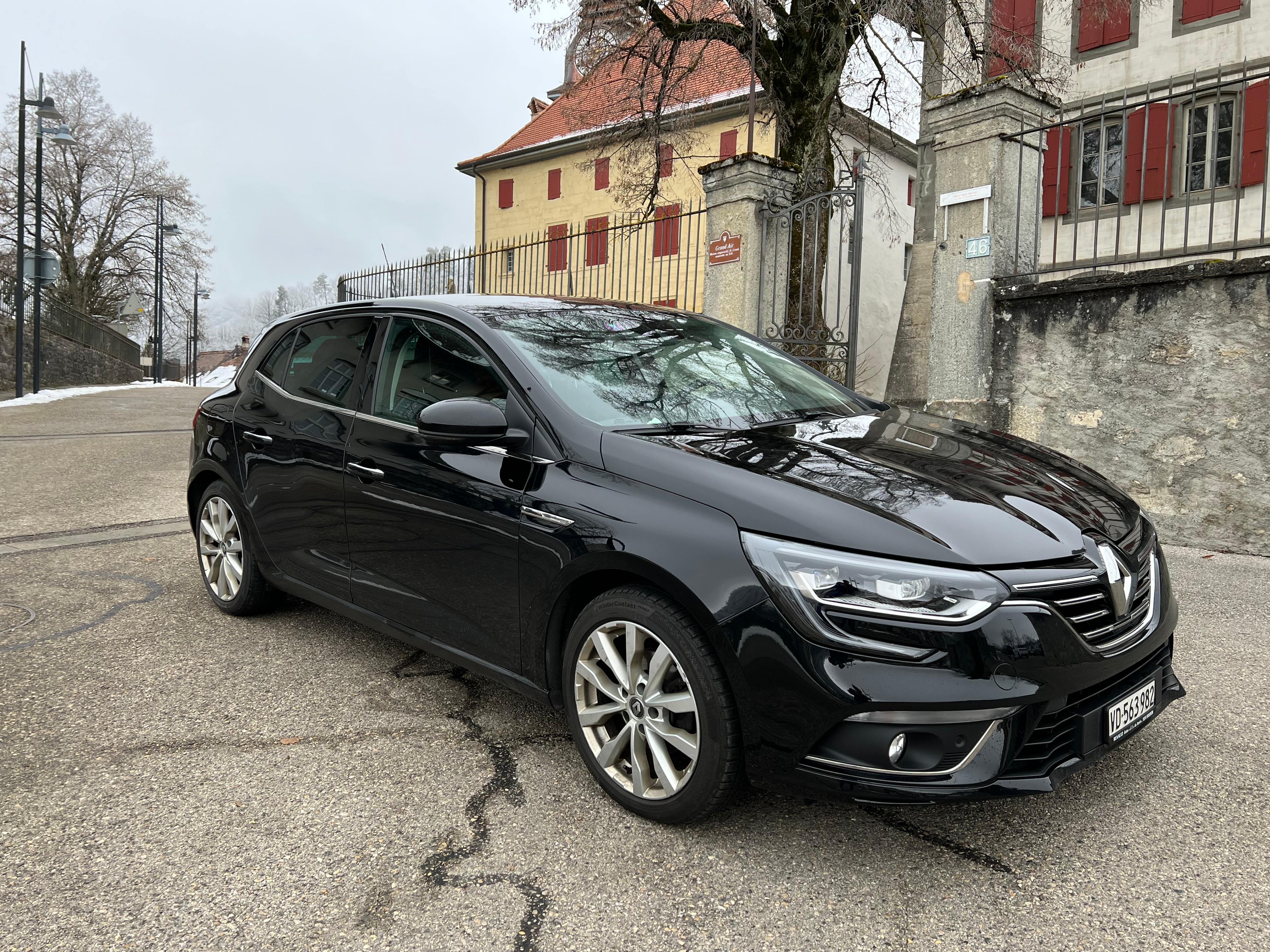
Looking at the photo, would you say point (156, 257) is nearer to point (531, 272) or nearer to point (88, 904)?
point (531, 272)

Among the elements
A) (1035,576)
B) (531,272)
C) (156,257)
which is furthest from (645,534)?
(156,257)

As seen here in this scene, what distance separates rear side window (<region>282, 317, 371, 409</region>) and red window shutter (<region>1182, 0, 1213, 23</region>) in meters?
16.3

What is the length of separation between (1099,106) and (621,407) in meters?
5.62

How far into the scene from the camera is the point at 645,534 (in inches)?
99.7

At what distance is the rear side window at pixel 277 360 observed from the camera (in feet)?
14.4

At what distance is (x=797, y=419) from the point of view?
3.36 metres

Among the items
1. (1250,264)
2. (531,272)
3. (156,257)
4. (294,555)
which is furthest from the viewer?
(156,257)

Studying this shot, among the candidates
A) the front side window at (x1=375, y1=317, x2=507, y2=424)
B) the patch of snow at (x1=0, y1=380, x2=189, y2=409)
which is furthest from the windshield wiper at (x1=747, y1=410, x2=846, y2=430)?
the patch of snow at (x1=0, y1=380, x2=189, y2=409)

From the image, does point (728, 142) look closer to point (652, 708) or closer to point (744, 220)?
point (744, 220)

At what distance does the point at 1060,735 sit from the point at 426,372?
2.42 metres

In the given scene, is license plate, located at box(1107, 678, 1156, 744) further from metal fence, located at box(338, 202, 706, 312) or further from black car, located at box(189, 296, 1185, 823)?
metal fence, located at box(338, 202, 706, 312)

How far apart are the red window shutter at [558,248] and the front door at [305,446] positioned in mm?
6357

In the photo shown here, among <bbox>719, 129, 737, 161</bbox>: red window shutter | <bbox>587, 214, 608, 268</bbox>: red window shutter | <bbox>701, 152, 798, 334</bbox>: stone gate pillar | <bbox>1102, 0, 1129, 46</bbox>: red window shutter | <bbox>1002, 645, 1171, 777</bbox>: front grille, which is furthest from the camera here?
<bbox>719, 129, 737, 161</bbox>: red window shutter

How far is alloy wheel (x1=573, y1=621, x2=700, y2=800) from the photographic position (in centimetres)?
251
